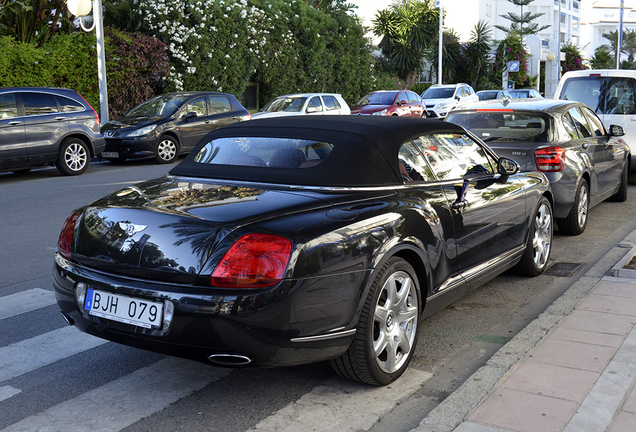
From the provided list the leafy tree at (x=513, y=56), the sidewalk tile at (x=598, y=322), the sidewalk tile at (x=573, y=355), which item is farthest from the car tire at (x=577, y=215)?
the leafy tree at (x=513, y=56)

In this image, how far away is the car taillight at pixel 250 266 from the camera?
3.36 m

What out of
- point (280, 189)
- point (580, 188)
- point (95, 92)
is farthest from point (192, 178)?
point (95, 92)

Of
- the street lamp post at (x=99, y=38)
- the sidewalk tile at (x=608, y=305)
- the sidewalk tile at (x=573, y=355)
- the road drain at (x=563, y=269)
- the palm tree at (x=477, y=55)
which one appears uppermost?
the palm tree at (x=477, y=55)

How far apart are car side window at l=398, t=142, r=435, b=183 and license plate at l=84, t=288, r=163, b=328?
1748 mm

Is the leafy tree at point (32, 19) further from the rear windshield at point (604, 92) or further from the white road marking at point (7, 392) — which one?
the white road marking at point (7, 392)

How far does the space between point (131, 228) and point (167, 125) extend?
44.0 ft

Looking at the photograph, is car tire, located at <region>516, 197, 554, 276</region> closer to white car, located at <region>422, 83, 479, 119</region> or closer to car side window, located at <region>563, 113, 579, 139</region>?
car side window, located at <region>563, 113, 579, 139</region>

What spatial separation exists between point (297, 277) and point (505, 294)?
2984 mm

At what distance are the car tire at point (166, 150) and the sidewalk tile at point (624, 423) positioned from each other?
46.1 feet

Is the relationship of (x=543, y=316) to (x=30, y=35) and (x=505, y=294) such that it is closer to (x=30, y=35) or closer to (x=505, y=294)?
(x=505, y=294)

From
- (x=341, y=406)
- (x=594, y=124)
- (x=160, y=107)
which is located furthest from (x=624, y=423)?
(x=160, y=107)

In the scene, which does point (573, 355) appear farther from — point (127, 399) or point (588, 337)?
point (127, 399)

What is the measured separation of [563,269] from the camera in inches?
262

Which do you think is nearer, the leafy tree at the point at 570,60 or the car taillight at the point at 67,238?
the car taillight at the point at 67,238
